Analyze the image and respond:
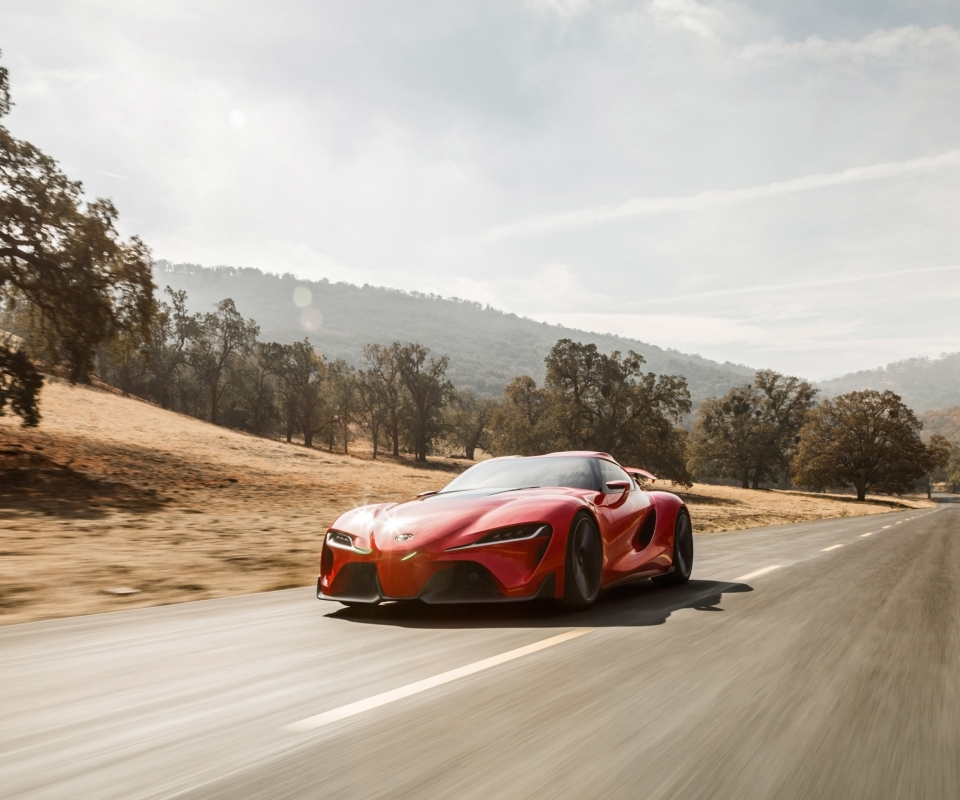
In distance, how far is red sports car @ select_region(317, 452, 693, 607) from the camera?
534cm

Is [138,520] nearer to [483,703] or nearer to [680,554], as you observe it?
[680,554]

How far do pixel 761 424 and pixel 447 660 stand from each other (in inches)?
3379

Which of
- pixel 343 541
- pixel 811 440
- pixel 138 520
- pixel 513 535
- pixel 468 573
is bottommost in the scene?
pixel 138 520

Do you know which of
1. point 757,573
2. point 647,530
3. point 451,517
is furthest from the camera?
point 757,573

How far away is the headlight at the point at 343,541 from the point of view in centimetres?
564

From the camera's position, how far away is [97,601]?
6707 millimetres

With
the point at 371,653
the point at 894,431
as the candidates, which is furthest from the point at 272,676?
the point at 894,431

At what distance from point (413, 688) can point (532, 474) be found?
3.49 metres

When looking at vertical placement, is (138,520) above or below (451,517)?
below

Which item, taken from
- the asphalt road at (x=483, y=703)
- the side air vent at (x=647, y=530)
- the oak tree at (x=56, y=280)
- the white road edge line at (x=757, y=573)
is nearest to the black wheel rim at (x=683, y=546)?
the white road edge line at (x=757, y=573)

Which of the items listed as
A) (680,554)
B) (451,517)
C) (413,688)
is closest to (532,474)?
(451,517)

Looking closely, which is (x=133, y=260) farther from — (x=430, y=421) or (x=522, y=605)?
(x=430, y=421)

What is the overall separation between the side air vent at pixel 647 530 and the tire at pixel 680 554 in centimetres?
56

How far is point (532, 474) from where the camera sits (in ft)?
22.9
